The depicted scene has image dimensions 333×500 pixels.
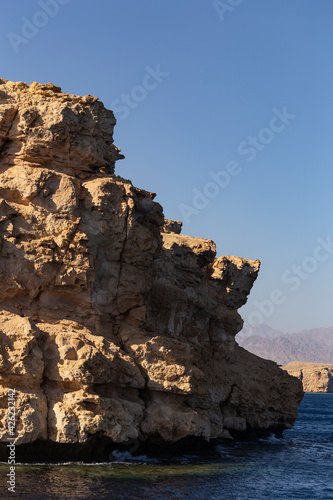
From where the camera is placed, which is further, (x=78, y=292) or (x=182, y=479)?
(x=78, y=292)

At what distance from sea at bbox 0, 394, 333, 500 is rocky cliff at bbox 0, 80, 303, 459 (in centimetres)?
162

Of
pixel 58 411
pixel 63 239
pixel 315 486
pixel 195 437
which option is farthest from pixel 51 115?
pixel 315 486

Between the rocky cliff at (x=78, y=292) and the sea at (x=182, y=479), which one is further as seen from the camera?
the rocky cliff at (x=78, y=292)

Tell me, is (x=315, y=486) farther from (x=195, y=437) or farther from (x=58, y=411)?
(x=58, y=411)

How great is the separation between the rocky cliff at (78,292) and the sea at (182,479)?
1.62 m

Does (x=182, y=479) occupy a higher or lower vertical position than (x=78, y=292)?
lower

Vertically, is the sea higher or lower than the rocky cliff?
lower

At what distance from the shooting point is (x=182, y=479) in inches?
1176

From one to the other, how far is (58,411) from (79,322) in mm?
6168

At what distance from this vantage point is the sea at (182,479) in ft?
85.4

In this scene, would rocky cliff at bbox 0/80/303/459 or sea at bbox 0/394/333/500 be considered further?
rocky cliff at bbox 0/80/303/459

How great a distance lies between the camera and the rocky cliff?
30.6 m

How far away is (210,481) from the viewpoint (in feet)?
99.0

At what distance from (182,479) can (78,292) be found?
39.8 ft
